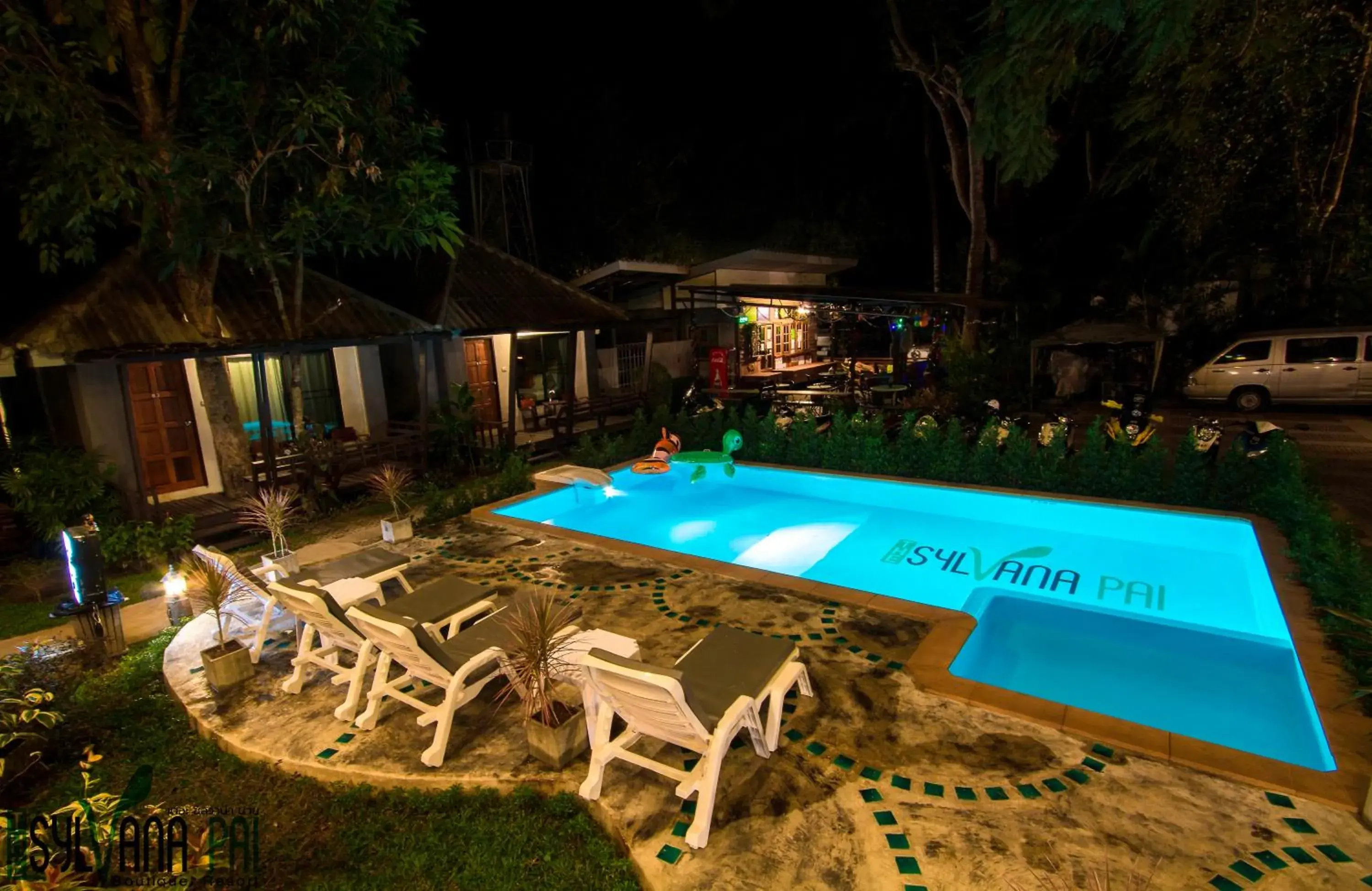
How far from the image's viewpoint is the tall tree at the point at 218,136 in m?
7.23

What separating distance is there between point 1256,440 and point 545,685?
9.64m

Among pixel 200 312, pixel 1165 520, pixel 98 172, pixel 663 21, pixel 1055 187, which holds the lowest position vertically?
pixel 1165 520

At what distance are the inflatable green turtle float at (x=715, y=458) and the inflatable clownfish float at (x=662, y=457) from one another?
126 millimetres

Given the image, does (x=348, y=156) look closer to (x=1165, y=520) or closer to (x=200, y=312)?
(x=200, y=312)

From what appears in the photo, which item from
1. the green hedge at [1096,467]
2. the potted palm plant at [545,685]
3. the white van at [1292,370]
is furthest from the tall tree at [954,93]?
the potted palm plant at [545,685]

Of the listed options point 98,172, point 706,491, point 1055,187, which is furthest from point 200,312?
point 1055,187

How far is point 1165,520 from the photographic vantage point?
7.80 metres

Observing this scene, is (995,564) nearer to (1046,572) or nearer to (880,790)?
(1046,572)

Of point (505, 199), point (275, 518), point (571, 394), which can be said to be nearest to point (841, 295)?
point (571, 394)

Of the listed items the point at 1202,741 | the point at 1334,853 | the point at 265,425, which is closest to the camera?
the point at 1334,853

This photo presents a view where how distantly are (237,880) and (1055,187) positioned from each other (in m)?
29.1

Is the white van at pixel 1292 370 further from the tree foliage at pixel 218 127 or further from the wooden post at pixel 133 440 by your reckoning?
the wooden post at pixel 133 440

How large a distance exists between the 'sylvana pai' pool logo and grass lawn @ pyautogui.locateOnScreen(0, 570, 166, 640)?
28.3ft

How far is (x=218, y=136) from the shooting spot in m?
8.22
